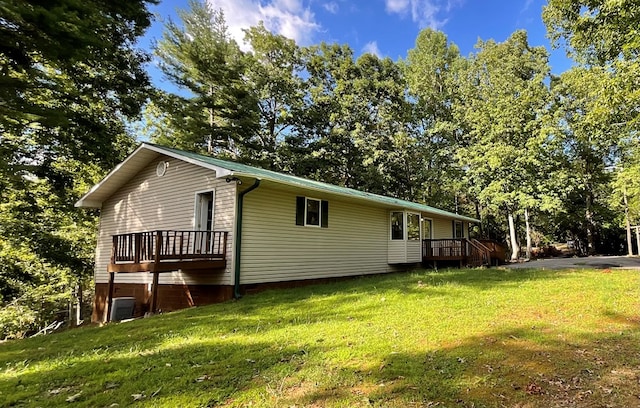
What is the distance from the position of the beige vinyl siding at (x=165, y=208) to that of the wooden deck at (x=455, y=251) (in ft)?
34.3

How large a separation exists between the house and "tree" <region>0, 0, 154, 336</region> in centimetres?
251

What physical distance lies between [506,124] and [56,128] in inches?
889

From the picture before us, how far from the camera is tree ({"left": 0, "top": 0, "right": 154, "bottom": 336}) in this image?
6906mm

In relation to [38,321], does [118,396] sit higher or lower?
higher

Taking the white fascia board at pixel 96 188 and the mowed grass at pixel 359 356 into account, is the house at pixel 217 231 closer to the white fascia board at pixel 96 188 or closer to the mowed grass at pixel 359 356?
the white fascia board at pixel 96 188

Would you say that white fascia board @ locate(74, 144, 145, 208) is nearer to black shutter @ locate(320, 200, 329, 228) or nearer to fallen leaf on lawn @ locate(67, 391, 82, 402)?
black shutter @ locate(320, 200, 329, 228)

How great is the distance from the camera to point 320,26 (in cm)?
2408

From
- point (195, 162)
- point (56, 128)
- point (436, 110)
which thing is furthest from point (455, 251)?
point (56, 128)

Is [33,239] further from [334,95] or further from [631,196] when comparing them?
[631,196]

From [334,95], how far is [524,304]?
23.4 m

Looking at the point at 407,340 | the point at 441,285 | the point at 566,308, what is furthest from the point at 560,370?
the point at 441,285

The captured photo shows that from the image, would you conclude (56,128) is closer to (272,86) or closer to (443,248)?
(272,86)

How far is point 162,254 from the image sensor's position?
28.1 ft

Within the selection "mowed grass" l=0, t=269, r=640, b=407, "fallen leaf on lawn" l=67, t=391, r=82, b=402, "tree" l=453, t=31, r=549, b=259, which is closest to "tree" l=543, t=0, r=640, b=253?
"tree" l=453, t=31, r=549, b=259
